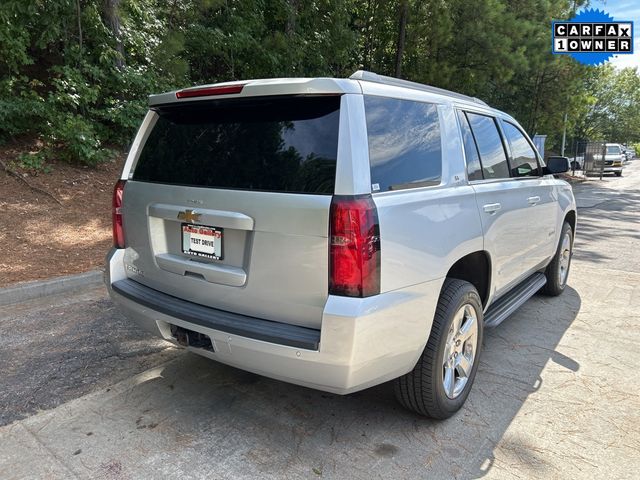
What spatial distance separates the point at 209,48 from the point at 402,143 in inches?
370

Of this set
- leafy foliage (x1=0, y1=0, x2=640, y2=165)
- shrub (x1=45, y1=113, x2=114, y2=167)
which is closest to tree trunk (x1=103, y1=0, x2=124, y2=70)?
leafy foliage (x1=0, y1=0, x2=640, y2=165)

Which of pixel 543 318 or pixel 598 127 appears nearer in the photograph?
pixel 543 318

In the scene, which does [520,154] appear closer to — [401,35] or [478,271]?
[478,271]

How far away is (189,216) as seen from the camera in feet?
8.85

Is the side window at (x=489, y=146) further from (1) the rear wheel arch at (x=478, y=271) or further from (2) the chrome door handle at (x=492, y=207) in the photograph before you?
(1) the rear wheel arch at (x=478, y=271)

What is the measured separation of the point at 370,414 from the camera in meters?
2.98

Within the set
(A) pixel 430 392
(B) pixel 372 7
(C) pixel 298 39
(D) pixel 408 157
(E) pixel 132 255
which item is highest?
(B) pixel 372 7

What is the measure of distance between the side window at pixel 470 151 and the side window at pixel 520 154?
0.80 m

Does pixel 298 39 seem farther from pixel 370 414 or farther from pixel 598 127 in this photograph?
pixel 598 127

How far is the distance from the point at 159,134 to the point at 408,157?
63.1 inches

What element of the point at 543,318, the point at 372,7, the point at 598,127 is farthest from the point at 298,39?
the point at 598,127

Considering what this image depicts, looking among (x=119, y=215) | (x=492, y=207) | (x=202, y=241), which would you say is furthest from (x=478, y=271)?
(x=119, y=215)

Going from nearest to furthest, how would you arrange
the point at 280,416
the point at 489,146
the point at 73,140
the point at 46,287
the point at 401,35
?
the point at 280,416 → the point at 489,146 → the point at 46,287 → the point at 73,140 → the point at 401,35

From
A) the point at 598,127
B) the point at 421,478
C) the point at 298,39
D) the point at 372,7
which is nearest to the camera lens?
the point at 421,478
